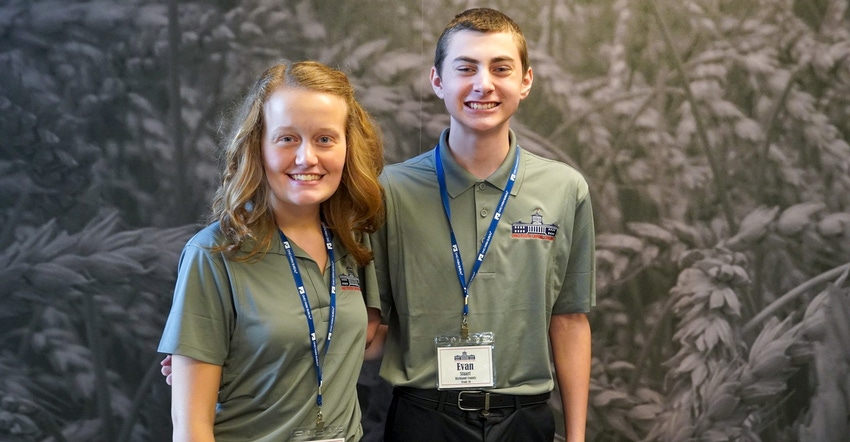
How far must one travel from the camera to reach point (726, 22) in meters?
3.16

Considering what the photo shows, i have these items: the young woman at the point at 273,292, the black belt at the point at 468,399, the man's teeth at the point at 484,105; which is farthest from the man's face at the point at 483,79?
the black belt at the point at 468,399

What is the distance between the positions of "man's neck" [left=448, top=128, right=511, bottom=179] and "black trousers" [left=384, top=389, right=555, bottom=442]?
741 millimetres

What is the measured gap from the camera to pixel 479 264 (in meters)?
2.49

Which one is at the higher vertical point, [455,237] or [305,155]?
[305,155]

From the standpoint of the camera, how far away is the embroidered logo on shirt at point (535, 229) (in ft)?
8.29

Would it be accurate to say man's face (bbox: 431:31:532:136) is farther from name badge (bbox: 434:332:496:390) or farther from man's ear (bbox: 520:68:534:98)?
name badge (bbox: 434:332:496:390)

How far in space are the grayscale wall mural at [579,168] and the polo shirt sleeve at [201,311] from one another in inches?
40.5

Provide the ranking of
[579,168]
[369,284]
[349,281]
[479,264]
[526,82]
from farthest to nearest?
[579,168]
[526,82]
[479,264]
[369,284]
[349,281]

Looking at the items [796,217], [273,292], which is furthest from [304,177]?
[796,217]

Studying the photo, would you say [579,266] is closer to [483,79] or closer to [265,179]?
[483,79]

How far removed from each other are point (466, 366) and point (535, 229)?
0.48 meters

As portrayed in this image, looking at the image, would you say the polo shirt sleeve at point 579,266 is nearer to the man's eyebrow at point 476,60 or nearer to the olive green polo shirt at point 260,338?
the man's eyebrow at point 476,60

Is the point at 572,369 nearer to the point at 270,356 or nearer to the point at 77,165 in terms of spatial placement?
the point at 270,356

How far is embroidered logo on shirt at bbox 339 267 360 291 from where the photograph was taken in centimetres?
218
